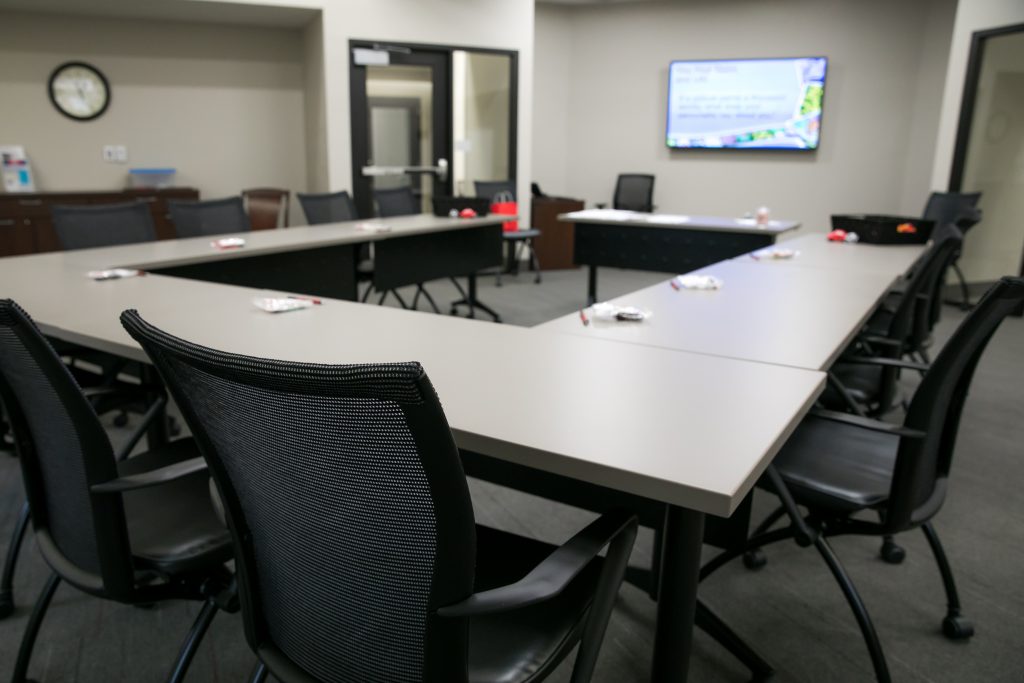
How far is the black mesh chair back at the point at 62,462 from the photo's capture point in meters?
1.25

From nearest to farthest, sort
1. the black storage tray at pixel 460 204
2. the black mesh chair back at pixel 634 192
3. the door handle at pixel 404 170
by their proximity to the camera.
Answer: the black storage tray at pixel 460 204 → the door handle at pixel 404 170 → the black mesh chair back at pixel 634 192

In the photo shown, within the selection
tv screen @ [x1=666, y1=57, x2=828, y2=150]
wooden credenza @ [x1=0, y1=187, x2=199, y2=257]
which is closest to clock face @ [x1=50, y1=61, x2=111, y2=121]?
wooden credenza @ [x1=0, y1=187, x2=199, y2=257]

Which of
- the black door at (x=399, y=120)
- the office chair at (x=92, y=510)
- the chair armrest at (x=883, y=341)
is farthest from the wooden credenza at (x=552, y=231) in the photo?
the office chair at (x=92, y=510)

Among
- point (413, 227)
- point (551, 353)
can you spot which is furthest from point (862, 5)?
point (551, 353)

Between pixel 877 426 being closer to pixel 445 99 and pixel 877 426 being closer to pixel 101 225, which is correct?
pixel 101 225

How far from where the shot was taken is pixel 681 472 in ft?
3.61

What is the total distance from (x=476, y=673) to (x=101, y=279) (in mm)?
2377

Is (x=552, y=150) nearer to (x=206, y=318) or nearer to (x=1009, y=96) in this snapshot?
(x=1009, y=96)

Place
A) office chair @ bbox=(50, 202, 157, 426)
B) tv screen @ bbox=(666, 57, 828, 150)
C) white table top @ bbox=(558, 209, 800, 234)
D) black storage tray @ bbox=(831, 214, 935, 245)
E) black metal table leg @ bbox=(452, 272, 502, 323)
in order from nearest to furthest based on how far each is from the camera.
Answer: office chair @ bbox=(50, 202, 157, 426) < black storage tray @ bbox=(831, 214, 935, 245) < white table top @ bbox=(558, 209, 800, 234) < black metal table leg @ bbox=(452, 272, 502, 323) < tv screen @ bbox=(666, 57, 828, 150)

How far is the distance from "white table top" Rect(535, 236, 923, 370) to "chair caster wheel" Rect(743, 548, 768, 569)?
73 centimetres

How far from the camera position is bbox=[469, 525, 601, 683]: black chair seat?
3.67 ft

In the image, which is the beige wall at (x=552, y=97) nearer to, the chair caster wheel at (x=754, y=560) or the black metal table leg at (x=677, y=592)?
the chair caster wheel at (x=754, y=560)

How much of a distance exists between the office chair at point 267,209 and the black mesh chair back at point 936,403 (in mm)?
5414

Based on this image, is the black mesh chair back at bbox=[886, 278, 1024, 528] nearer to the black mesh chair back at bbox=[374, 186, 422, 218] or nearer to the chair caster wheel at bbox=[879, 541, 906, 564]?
the chair caster wheel at bbox=[879, 541, 906, 564]
